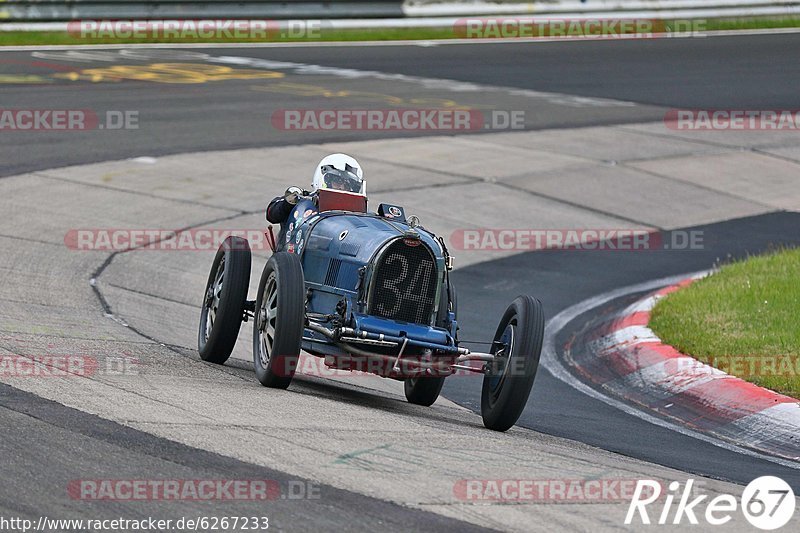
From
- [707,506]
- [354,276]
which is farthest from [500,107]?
[707,506]

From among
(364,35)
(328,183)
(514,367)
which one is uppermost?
(364,35)

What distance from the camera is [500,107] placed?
68.1 feet

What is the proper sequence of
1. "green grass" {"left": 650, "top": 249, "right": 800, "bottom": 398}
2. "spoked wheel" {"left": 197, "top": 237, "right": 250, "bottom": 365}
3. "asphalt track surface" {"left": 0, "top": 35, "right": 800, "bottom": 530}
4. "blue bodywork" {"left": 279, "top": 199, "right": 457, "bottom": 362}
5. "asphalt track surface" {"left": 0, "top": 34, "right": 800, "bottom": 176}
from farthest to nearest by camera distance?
"asphalt track surface" {"left": 0, "top": 34, "right": 800, "bottom": 176}
"green grass" {"left": 650, "top": 249, "right": 800, "bottom": 398}
"spoked wheel" {"left": 197, "top": 237, "right": 250, "bottom": 365}
"blue bodywork" {"left": 279, "top": 199, "right": 457, "bottom": 362}
"asphalt track surface" {"left": 0, "top": 35, "right": 800, "bottom": 530}

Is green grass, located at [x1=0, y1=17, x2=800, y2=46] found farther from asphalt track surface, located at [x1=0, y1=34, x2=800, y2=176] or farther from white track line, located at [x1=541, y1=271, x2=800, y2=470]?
white track line, located at [x1=541, y1=271, x2=800, y2=470]

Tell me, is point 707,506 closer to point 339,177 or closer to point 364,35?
point 339,177

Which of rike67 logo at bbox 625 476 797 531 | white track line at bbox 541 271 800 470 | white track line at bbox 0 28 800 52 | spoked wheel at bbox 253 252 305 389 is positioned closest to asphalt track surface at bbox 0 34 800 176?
white track line at bbox 0 28 800 52

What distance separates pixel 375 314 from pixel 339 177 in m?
1.48

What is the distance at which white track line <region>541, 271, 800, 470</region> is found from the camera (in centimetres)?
788

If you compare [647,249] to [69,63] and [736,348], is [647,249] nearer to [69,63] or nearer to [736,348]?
[736,348]

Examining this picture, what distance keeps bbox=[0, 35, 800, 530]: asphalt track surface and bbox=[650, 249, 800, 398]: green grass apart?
0.97 metres

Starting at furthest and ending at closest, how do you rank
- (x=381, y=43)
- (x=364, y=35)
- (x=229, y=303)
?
(x=364, y=35), (x=381, y=43), (x=229, y=303)

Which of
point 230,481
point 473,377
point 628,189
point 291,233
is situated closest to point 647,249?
point 628,189

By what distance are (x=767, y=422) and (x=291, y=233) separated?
10.9 ft

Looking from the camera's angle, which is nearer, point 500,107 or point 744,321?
point 744,321
